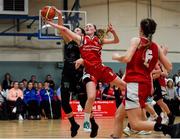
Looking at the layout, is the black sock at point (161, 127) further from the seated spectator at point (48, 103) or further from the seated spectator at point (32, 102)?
→ the seated spectator at point (48, 103)

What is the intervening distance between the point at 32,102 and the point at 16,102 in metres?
0.75

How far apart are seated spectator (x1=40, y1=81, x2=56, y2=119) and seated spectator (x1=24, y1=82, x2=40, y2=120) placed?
0.20 metres

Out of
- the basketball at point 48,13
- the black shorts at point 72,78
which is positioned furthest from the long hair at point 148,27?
A: the basketball at point 48,13

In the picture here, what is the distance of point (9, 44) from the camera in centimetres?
1984

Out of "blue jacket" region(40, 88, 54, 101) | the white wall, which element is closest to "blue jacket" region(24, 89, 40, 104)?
"blue jacket" region(40, 88, 54, 101)

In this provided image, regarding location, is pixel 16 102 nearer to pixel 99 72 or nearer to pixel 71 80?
pixel 71 80

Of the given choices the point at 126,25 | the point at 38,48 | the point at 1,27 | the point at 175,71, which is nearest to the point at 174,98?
the point at 175,71

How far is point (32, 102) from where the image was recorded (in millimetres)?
16969

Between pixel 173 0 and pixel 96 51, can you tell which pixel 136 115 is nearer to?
pixel 96 51

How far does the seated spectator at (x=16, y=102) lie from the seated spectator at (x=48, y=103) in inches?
33.9

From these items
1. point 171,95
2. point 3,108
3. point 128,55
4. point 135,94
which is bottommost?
point 3,108

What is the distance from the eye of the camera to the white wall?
20094 mm

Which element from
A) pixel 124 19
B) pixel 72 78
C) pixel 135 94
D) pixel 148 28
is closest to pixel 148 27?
pixel 148 28

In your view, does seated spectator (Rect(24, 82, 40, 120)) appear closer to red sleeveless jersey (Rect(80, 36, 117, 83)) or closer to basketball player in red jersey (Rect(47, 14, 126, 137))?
basketball player in red jersey (Rect(47, 14, 126, 137))
